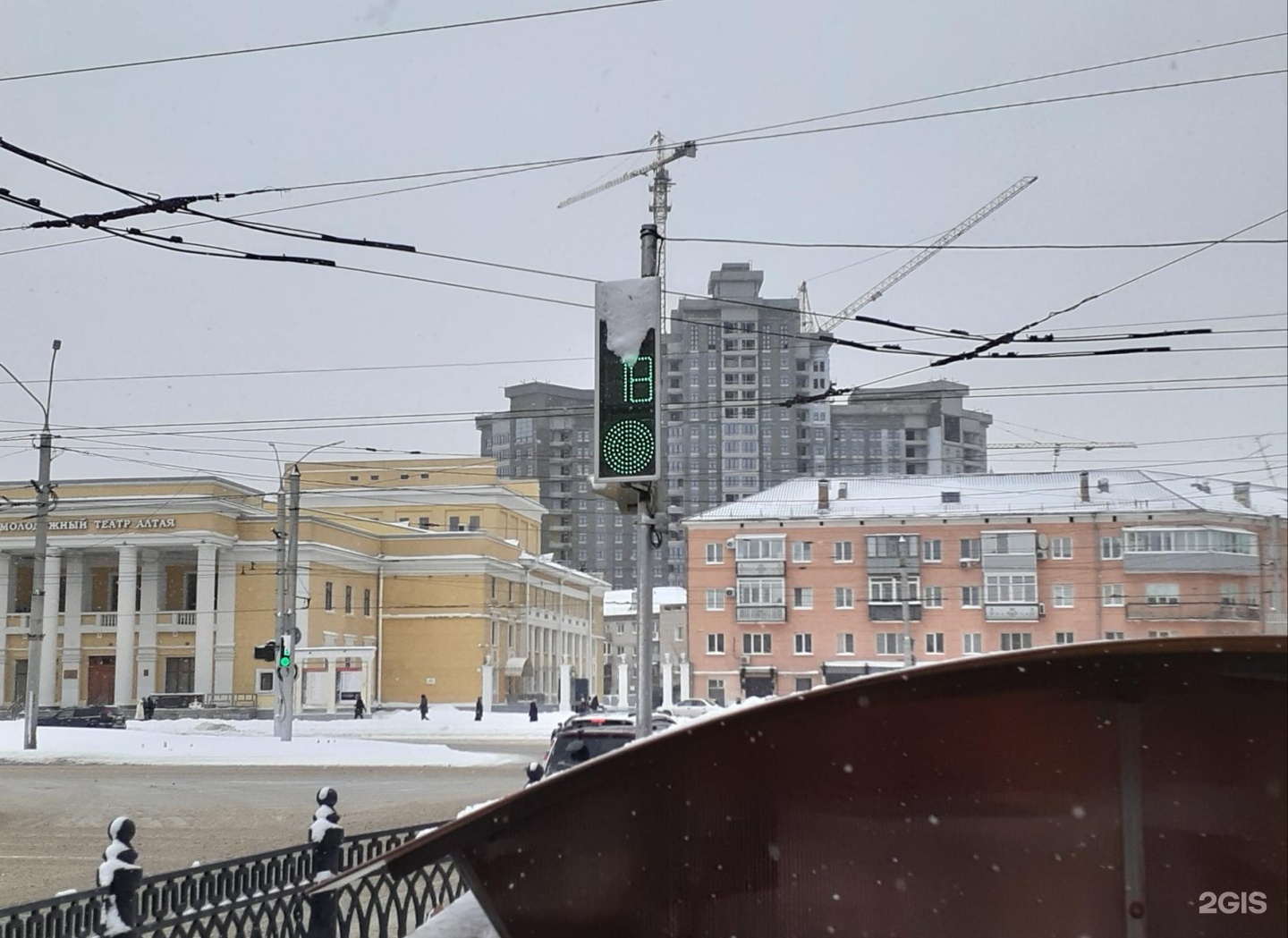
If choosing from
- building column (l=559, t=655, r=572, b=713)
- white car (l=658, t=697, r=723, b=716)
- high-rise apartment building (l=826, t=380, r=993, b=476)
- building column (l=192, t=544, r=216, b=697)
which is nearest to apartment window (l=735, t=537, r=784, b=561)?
high-rise apartment building (l=826, t=380, r=993, b=476)

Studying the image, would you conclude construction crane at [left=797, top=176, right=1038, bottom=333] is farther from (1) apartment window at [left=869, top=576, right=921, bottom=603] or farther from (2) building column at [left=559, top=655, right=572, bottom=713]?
(2) building column at [left=559, top=655, right=572, bottom=713]

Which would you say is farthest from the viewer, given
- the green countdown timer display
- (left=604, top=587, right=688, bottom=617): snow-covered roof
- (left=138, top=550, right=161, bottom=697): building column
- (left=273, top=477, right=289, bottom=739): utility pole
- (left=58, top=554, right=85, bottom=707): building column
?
(left=604, top=587, right=688, bottom=617): snow-covered roof

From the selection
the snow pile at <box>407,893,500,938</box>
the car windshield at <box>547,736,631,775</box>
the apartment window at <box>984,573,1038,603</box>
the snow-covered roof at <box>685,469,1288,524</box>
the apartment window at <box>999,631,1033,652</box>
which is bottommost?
the car windshield at <box>547,736,631,775</box>

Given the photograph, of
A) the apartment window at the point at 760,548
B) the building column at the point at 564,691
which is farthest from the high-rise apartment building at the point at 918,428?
the building column at the point at 564,691

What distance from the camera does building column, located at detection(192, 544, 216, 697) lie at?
20328mm

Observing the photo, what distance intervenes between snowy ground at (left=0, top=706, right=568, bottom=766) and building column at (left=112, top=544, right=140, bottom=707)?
22.1 inches

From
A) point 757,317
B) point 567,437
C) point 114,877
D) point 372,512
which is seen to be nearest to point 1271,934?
point 114,877

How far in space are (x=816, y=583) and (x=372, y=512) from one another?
11.0m

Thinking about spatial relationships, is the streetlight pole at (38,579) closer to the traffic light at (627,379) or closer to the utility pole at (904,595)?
the traffic light at (627,379)

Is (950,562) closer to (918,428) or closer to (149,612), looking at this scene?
(918,428)

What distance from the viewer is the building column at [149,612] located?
17680mm

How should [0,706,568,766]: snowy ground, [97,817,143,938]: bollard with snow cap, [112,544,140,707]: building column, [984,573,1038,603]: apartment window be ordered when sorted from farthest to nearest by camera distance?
[984,573,1038,603]: apartment window
[112,544,140,707]: building column
[0,706,568,766]: snowy ground
[97,817,143,938]: bollard with snow cap

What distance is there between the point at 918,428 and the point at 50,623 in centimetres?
1446

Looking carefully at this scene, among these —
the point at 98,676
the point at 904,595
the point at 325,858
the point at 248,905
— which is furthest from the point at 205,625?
the point at 248,905
